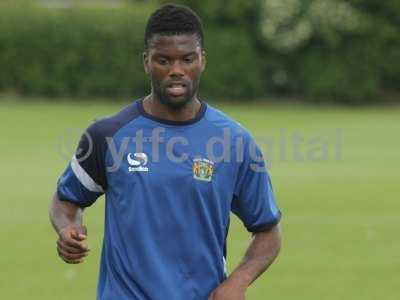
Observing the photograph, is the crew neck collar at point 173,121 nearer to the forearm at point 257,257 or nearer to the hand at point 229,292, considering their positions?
the forearm at point 257,257

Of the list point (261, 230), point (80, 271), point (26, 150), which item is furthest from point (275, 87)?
point (261, 230)

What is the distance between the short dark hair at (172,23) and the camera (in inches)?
208

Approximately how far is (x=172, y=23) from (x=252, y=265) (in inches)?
44.8

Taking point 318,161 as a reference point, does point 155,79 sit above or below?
above

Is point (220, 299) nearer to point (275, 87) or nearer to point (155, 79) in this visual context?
point (155, 79)

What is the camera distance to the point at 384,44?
3831 cm

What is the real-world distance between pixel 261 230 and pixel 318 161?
1720cm

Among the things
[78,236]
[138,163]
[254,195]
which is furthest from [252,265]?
[78,236]

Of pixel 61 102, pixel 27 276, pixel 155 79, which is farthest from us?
pixel 61 102

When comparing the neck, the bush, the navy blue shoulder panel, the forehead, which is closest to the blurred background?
the bush

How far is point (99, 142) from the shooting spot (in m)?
5.38

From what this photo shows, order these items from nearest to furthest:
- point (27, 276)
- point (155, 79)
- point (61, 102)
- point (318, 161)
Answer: point (155, 79) < point (27, 276) < point (318, 161) < point (61, 102)

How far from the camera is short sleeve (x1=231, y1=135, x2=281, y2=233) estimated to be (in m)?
5.41

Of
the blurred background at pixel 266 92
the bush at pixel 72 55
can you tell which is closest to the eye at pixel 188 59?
the blurred background at pixel 266 92
